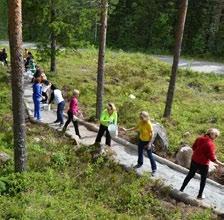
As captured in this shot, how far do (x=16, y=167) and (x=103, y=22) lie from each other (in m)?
7.30

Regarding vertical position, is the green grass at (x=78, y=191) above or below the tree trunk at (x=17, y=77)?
below

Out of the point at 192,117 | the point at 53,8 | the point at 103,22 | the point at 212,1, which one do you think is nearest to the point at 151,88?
the point at 192,117

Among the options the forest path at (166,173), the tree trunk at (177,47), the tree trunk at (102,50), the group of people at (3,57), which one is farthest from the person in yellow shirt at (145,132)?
the group of people at (3,57)

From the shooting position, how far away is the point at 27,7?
2806 cm

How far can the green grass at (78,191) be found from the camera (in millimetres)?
11836

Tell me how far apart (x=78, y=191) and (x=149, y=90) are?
1489 centimetres

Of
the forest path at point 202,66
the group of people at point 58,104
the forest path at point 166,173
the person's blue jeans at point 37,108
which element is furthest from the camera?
the forest path at point 202,66

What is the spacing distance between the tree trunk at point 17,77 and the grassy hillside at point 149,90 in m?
6.48

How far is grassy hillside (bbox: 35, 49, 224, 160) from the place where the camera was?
21.2 metres

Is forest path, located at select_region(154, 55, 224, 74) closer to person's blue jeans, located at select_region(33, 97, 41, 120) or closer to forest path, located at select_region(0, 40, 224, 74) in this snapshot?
forest path, located at select_region(0, 40, 224, 74)

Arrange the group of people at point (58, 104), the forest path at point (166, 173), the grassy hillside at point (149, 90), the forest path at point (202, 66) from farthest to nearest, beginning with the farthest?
the forest path at point (202, 66) < the grassy hillside at point (149, 90) < the group of people at point (58, 104) < the forest path at point (166, 173)

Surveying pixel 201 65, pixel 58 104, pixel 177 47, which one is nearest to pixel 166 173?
pixel 58 104

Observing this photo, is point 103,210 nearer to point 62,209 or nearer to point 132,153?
point 62,209

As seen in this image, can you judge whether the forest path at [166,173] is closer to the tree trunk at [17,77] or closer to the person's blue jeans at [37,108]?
the person's blue jeans at [37,108]
